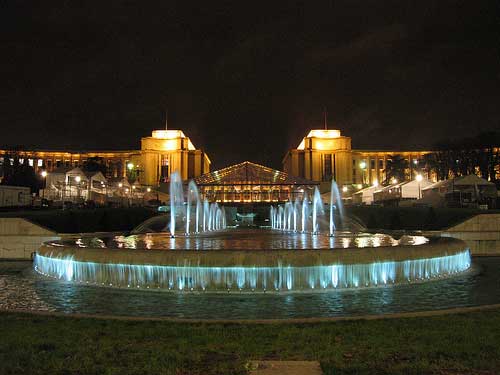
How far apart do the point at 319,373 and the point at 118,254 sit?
9.38 metres

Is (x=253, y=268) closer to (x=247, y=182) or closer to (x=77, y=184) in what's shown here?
(x=77, y=184)

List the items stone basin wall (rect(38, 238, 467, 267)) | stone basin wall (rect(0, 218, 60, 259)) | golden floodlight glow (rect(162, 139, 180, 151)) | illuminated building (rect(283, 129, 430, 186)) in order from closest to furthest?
stone basin wall (rect(38, 238, 467, 267)), stone basin wall (rect(0, 218, 60, 259)), illuminated building (rect(283, 129, 430, 186)), golden floodlight glow (rect(162, 139, 180, 151))

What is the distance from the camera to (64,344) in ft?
23.5

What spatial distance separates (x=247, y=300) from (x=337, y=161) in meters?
130

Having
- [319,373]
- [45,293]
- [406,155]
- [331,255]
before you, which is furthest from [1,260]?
[406,155]

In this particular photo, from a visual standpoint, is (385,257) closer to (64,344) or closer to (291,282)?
(291,282)

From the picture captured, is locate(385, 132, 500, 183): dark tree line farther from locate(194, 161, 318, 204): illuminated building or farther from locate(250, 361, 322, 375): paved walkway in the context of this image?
locate(250, 361, 322, 375): paved walkway

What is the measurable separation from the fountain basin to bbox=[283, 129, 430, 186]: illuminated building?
123823 millimetres

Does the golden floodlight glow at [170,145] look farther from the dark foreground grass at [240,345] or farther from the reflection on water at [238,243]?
the dark foreground grass at [240,345]

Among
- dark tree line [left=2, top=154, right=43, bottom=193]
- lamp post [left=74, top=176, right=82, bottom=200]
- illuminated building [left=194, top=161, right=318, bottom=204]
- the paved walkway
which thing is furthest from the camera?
dark tree line [left=2, top=154, right=43, bottom=193]

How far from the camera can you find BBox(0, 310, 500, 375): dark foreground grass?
6.14 metres

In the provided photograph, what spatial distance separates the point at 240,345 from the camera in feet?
23.4

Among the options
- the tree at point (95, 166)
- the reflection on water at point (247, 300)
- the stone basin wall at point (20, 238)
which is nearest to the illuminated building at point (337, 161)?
the tree at point (95, 166)

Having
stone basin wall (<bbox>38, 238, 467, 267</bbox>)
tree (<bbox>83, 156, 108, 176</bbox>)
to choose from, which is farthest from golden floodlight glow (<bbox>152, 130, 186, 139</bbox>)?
stone basin wall (<bbox>38, 238, 467, 267</bbox>)
